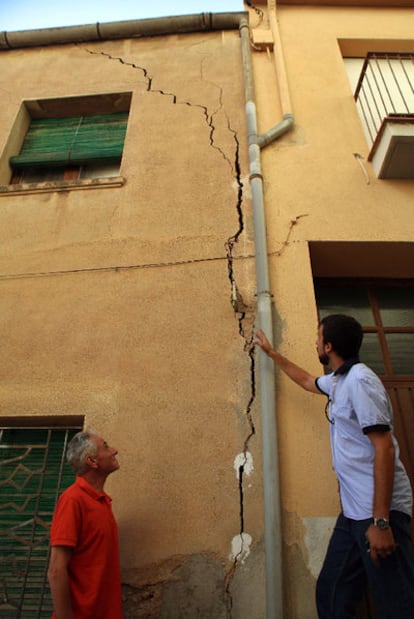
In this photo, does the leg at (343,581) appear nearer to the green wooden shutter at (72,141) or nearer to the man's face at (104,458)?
the man's face at (104,458)

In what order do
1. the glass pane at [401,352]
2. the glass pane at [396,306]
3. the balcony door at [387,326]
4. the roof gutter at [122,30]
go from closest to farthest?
1. the balcony door at [387,326]
2. the glass pane at [401,352]
3. the glass pane at [396,306]
4. the roof gutter at [122,30]

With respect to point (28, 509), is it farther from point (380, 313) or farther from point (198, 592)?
point (380, 313)

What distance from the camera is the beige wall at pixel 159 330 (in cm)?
236

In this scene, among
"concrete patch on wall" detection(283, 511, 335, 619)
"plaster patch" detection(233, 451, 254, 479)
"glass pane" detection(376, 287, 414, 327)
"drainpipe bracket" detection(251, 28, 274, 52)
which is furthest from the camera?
"drainpipe bracket" detection(251, 28, 274, 52)

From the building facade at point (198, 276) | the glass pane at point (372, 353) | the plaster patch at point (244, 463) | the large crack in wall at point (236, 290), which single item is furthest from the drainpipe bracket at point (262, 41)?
the plaster patch at point (244, 463)

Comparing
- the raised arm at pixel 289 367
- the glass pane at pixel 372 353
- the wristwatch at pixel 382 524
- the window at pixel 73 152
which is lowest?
the wristwatch at pixel 382 524

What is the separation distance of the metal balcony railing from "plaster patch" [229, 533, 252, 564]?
10.4 feet

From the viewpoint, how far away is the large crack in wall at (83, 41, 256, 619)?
7.66 feet

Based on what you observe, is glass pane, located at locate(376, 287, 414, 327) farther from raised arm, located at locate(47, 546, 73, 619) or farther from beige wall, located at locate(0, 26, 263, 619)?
raised arm, located at locate(47, 546, 73, 619)

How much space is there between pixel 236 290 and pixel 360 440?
1426 millimetres

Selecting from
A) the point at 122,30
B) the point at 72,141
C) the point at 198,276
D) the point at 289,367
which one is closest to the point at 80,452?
the point at 289,367

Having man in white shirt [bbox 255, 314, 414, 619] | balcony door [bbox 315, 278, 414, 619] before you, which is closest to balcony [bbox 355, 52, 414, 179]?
balcony door [bbox 315, 278, 414, 619]

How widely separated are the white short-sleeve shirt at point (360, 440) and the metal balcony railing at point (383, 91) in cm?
255

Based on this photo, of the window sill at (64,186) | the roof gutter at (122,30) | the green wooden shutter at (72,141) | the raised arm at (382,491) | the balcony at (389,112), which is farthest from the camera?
the roof gutter at (122,30)
